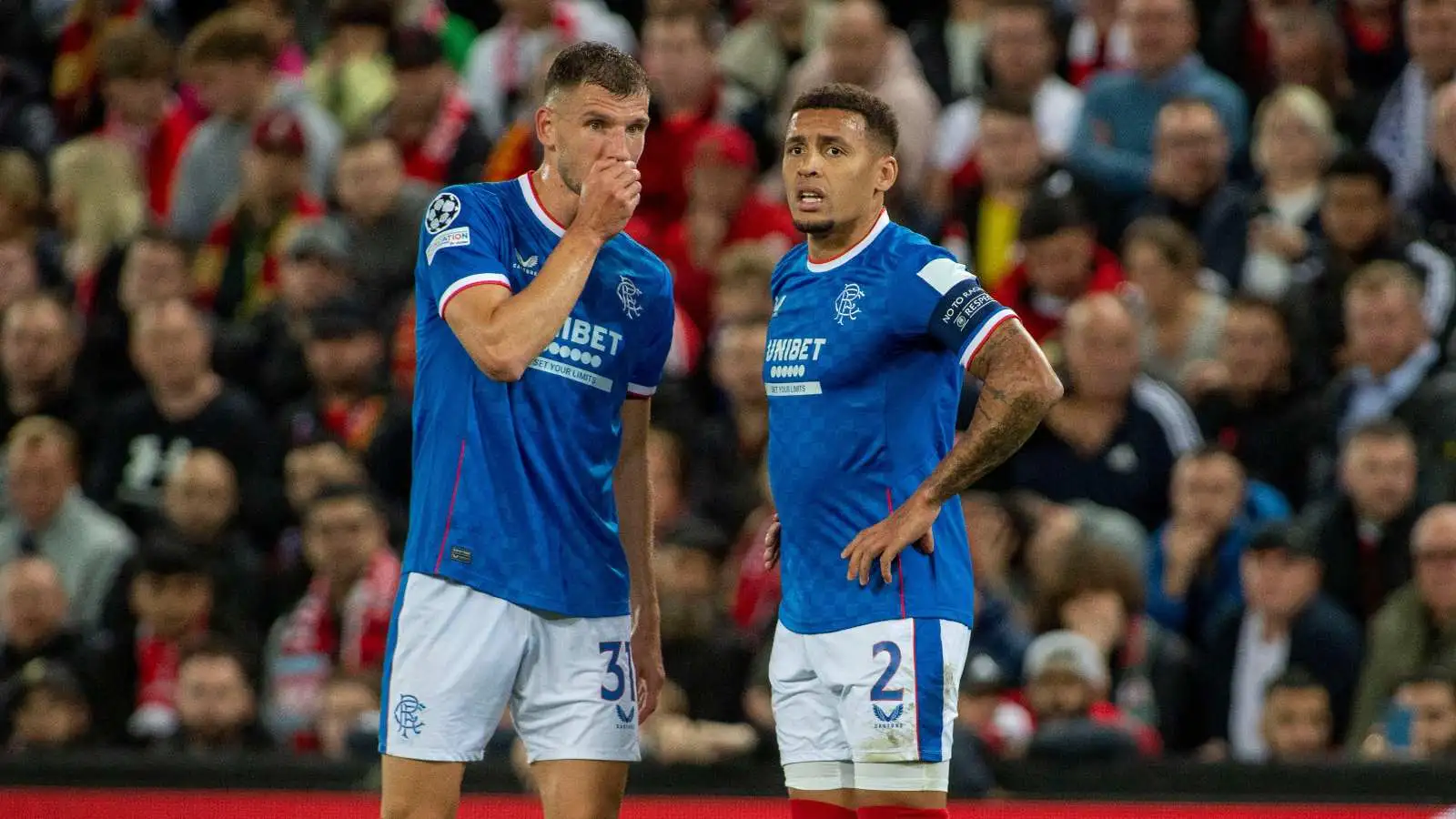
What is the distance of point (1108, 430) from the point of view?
9.92 meters

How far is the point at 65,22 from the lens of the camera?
1499cm

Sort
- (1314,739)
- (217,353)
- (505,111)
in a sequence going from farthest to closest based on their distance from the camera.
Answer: (505,111) < (217,353) < (1314,739)

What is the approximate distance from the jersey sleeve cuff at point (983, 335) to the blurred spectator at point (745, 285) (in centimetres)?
497

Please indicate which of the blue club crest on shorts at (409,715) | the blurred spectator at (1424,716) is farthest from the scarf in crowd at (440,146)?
the blue club crest on shorts at (409,715)

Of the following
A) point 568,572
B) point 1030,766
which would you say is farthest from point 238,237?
point 568,572

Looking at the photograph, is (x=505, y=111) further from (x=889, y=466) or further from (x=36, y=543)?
(x=889, y=466)

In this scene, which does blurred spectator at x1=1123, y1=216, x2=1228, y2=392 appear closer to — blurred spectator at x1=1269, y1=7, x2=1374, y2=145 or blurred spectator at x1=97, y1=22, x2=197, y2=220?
blurred spectator at x1=1269, y1=7, x2=1374, y2=145

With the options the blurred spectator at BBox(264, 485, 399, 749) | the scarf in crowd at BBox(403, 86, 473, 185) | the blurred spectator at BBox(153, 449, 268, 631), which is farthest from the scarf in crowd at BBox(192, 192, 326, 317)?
the blurred spectator at BBox(264, 485, 399, 749)

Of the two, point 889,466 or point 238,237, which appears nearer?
point 889,466

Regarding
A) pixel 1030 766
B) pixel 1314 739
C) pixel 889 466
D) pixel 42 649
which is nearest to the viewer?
pixel 889 466

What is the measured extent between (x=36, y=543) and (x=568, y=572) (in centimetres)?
637

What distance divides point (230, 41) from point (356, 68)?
2.50 ft

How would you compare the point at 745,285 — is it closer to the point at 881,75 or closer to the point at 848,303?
the point at 881,75

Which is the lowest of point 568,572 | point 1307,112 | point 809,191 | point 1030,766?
point 1030,766
